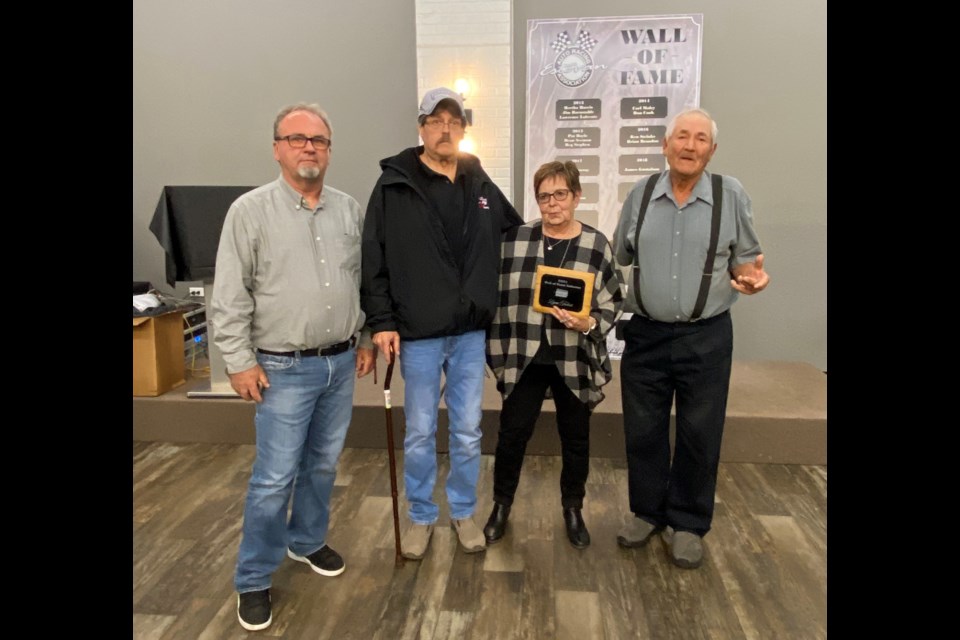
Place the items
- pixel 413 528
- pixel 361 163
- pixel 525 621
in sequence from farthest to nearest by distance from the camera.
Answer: pixel 361 163 < pixel 413 528 < pixel 525 621

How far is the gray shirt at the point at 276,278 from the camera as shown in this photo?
1801 millimetres

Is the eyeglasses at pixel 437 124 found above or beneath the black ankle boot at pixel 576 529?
above

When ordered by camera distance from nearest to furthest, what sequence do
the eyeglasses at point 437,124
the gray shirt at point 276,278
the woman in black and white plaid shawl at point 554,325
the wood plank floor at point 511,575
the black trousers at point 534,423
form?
1. the gray shirt at point 276,278
2. the wood plank floor at point 511,575
3. the eyeglasses at point 437,124
4. the woman in black and white plaid shawl at point 554,325
5. the black trousers at point 534,423

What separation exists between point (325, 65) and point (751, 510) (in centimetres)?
399

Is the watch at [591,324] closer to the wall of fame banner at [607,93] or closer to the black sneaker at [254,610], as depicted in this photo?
the black sneaker at [254,610]

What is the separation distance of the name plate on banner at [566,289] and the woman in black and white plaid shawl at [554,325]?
1.1 inches

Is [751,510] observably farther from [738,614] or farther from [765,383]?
[765,383]

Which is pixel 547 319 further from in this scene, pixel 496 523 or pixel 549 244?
pixel 496 523

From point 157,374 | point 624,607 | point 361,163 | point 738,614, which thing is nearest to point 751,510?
point 738,614

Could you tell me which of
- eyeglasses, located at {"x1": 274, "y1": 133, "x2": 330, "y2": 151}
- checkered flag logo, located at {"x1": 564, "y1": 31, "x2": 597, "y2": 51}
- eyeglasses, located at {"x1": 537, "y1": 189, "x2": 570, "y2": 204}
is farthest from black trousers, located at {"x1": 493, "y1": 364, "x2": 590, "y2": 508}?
checkered flag logo, located at {"x1": 564, "y1": 31, "x2": 597, "y2": 51}

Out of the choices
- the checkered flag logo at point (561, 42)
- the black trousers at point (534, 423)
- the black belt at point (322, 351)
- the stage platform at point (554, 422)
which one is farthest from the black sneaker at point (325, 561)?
the checkered flag logo at point (561, 42)

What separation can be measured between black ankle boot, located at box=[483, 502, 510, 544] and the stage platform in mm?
782

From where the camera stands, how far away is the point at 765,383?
12.0ft
